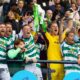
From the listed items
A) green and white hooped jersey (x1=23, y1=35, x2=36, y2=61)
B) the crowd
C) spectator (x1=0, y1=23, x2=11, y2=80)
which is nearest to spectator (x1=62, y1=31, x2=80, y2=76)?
the crowd

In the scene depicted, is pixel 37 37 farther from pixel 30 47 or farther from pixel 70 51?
pixel 70 51

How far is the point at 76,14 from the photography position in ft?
51.0

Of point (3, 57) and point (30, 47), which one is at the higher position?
point (30, 47)

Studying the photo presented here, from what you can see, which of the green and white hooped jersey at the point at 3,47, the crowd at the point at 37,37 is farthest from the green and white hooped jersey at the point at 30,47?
the green and white hooped jersey at the point at 3,47

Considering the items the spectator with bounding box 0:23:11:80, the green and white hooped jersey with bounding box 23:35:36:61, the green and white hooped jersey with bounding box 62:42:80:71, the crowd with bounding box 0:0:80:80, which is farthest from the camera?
the green and white hooped jersey with bounding box 62:42:80:71

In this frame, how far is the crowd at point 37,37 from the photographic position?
10562 millimetres

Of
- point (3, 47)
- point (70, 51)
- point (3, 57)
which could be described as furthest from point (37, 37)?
point (3, 57)

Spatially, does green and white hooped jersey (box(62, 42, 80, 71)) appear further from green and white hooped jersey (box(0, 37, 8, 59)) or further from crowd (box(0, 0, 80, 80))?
green and white hooped jersey (box(0, 37, 8, 59))

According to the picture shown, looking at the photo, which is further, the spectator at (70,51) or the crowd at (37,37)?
the spectator at (70,51)

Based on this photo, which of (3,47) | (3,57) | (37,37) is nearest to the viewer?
(3,57)

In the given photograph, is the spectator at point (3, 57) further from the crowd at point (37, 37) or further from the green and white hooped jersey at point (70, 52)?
the green and white hooped jersey at point (70, 52)

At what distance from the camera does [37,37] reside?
1211cm

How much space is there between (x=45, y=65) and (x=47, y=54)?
1.47m

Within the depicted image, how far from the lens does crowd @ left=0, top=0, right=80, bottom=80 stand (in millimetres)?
10562
